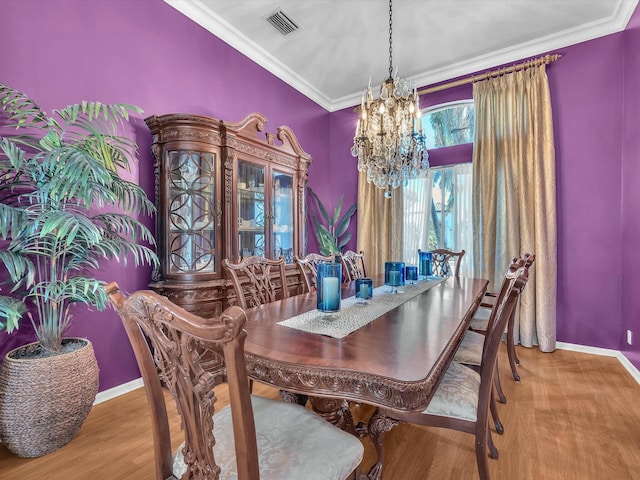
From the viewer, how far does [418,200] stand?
388cm

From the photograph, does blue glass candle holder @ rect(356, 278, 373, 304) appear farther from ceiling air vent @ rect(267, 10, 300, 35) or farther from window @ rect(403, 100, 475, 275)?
ceiling air vent @ rect(267, 10, 300, 35)

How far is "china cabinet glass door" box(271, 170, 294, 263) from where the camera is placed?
3.08 metres

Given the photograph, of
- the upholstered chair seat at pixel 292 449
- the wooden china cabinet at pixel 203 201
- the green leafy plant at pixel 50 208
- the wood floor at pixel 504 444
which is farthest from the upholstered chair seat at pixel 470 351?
the green leafy plant at pixel 50 208

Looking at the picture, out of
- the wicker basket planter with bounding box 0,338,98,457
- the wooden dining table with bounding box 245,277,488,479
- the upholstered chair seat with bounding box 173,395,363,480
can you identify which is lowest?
the wicker basket planter with bounding box 0,338,98,457

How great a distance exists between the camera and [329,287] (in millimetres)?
1430

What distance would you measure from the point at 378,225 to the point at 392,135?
1973 millimetres

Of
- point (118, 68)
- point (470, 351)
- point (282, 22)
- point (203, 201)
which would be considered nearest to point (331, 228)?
point (203, 201)

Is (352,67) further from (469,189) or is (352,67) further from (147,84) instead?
(147,84)

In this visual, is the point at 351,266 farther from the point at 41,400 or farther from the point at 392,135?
the point at 41,400

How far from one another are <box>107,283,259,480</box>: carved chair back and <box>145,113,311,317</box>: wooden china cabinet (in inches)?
60.8

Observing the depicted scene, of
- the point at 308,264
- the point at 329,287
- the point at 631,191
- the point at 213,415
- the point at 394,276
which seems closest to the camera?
the point at 213,415

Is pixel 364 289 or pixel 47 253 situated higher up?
pixel 47 253

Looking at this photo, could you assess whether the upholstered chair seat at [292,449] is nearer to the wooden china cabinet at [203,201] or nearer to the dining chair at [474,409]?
the dining chair at [474,409]

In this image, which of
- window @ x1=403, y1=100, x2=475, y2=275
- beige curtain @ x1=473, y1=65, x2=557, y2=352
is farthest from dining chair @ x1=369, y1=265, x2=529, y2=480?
window @ x1=403, y1=100, x2=475, y2=275
